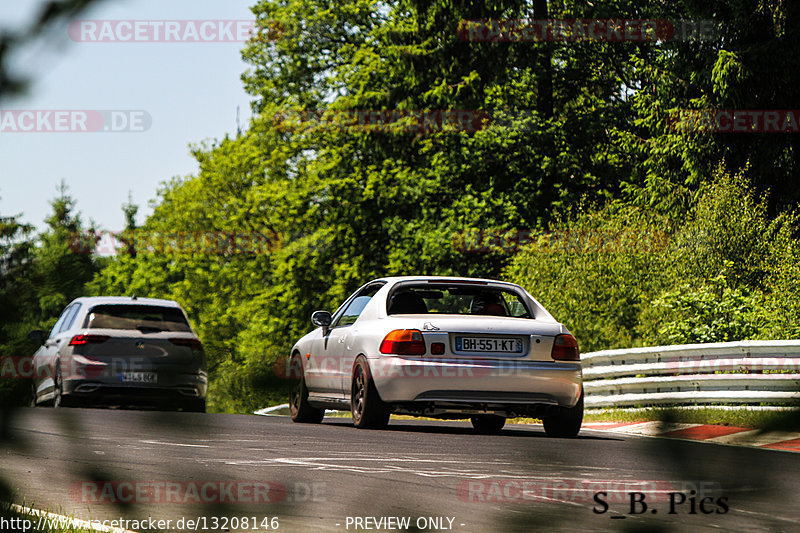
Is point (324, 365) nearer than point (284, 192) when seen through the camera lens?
Yes

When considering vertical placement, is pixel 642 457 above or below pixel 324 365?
above

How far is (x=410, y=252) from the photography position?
37.2 m

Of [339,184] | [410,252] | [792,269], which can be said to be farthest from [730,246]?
[339,184]

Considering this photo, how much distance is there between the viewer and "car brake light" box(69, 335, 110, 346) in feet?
55.3

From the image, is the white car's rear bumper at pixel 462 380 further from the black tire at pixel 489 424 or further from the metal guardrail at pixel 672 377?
the black tire at pixel 489 424

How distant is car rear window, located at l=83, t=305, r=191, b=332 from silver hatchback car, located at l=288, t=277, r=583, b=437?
202 inches

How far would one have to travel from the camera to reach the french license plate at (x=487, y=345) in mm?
11757

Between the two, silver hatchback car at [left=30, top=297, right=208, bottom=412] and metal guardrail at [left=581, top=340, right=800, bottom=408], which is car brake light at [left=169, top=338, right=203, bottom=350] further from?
metal guardrail at [left=581, top=340, right=800, bottom=408]

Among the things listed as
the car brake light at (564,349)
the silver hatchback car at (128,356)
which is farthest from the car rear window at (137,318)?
the car brake light at (564,349)

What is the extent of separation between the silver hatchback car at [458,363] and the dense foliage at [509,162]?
1237cm

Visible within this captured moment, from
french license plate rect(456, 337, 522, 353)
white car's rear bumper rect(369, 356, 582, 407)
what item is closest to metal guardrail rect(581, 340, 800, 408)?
white car's rear bumper rect(369, 356, 582, 407)

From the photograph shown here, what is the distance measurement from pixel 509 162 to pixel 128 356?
72.6 ft

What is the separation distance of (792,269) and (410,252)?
608 inches

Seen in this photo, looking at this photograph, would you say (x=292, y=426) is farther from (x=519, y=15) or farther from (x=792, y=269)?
(x=519, y=15)
